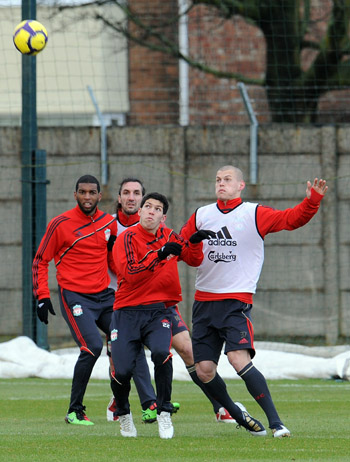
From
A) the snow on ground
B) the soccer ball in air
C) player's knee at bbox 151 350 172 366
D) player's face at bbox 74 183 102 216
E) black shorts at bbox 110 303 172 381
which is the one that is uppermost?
the soccer ball in air

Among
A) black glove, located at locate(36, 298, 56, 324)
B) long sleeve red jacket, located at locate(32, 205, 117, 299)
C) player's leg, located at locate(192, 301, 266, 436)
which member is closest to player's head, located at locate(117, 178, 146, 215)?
long sleeve red jacket, located at locate(32, 205, 117, 299)

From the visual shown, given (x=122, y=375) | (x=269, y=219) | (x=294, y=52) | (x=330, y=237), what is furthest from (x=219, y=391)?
(x=294, y=52)

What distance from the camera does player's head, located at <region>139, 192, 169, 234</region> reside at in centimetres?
717

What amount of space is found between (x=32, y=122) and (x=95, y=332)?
5294 millimetres

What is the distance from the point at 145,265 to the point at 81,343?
5.73ft

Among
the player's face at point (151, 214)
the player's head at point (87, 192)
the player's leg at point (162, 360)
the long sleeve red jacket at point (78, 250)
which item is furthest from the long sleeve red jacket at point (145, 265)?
the player's head at point (87, 192)

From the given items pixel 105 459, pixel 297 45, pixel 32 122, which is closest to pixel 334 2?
pixel 297 45

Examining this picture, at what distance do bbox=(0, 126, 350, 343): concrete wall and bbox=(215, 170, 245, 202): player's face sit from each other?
5916 mm

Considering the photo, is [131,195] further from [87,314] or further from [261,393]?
[261,393]

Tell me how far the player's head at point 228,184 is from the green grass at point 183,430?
5.74 ft

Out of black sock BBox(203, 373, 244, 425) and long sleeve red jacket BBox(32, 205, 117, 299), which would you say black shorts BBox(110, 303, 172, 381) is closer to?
black sock BBox(203, 373, 244, 425)

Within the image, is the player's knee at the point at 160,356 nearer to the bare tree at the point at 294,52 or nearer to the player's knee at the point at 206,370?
the player's knee at the point at 206,370

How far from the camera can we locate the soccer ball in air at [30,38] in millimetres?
11531

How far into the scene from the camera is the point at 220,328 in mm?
7207
